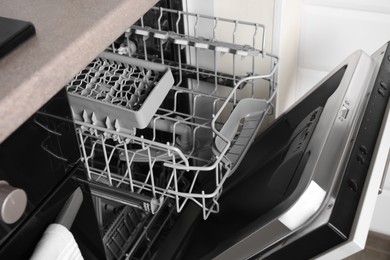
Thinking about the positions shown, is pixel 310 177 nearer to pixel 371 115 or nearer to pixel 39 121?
pixel 371 115

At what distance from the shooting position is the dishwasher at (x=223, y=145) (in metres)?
0.76

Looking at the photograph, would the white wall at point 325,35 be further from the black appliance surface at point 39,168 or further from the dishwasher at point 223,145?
the black appliance surface at point 39,168

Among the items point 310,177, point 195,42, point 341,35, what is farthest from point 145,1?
point 341,35

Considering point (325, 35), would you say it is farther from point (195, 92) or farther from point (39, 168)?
point (39, 168)

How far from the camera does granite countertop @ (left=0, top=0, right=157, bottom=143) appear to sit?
1.86 feet

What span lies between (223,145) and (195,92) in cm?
16

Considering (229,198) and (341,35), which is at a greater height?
(341,35)

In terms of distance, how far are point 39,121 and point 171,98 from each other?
569mm

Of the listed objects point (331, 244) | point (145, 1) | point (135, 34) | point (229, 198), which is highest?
point (145, 1)

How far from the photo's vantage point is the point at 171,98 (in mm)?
1172

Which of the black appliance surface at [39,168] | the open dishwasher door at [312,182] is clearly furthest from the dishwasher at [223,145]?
the black appliance surface at [39,168]

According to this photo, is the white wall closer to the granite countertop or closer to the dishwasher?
the dishwasher

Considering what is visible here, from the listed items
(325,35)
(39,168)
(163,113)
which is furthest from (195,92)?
(39,168)

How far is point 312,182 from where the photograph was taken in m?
0.73
